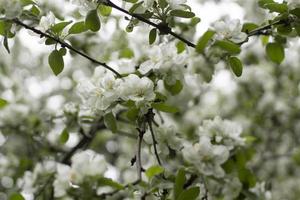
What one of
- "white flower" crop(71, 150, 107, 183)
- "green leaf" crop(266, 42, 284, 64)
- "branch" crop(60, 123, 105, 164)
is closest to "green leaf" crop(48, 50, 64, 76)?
"white flower" crop(71, 150, 107, 183)

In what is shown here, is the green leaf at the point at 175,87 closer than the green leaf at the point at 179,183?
No

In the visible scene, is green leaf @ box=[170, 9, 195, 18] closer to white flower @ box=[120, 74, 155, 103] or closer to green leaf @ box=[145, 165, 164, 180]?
white flower @ box=[120, 74, 155, 103]

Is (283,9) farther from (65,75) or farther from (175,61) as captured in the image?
(65,75)

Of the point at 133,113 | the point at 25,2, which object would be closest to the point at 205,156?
the point at 133,113

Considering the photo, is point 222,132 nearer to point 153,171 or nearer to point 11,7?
point 153,171

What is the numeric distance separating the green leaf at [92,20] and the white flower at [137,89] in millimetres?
180

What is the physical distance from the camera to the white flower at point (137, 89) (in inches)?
59.2

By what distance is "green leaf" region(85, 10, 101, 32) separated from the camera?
1492 millimetres

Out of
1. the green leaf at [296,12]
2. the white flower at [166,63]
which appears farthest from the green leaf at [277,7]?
the white flower at [166,63]

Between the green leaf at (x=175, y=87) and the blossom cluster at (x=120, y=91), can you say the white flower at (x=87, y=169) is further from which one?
the green leaf at (x=175, y=87)

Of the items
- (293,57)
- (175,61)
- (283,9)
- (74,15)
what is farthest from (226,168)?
(293,57)

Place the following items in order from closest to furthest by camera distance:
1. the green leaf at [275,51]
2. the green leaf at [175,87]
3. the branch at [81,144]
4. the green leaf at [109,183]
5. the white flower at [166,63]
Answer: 1. the green leaf at [109,183]
2. the white flower at [166,63]
3. the green leaf at [175,87]
4. the green leaf at [275,51]
5. the branch at [81,144]

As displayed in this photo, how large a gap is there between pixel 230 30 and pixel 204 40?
16 cm

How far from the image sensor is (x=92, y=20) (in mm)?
1497
